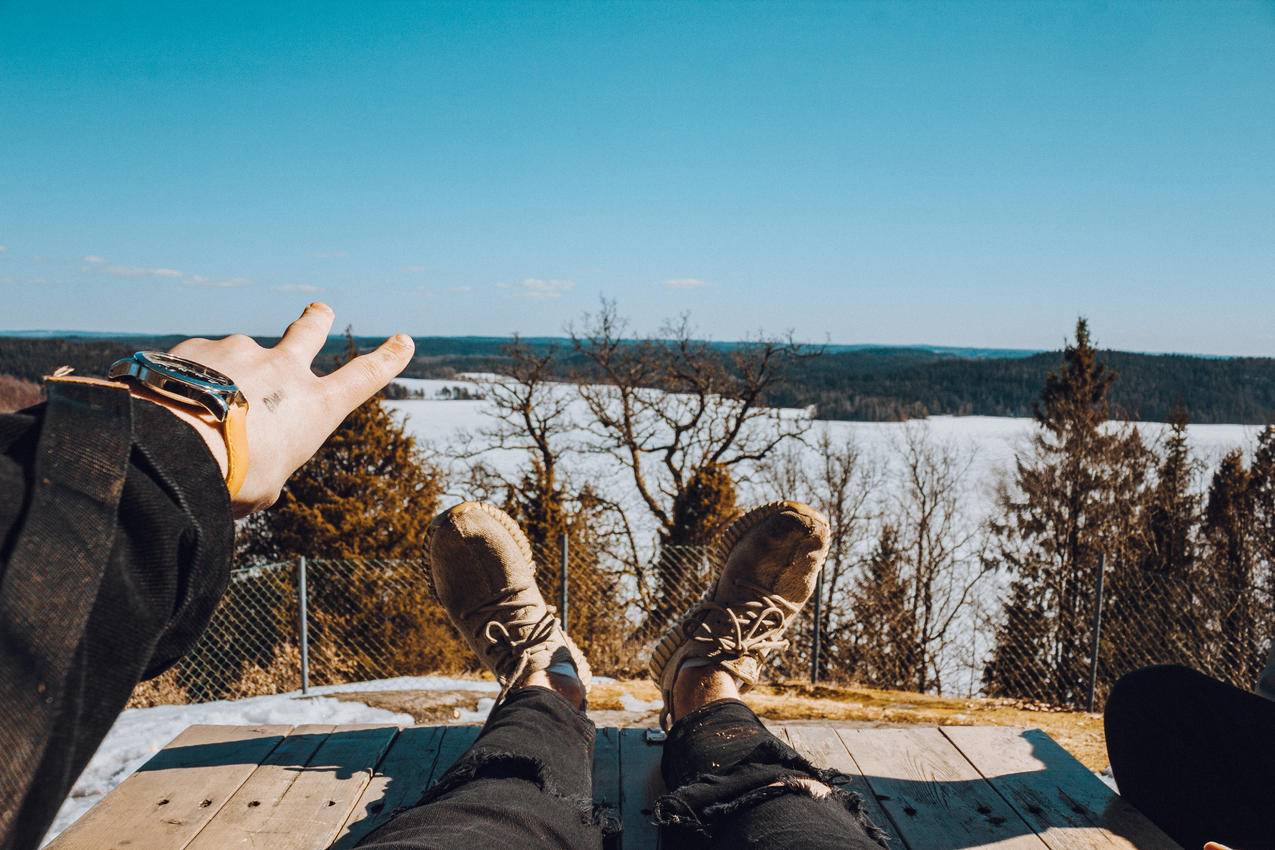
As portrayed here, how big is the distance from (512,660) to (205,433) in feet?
4.67

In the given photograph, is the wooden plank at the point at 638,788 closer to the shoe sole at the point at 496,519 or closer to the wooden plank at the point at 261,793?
the shoe sole at the point at 496,519

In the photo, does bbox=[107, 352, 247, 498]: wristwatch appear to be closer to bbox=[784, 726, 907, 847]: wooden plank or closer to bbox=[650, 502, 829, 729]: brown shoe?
bbox=[784, 726, 907, 847]: wooden plank

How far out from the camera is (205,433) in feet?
2.49

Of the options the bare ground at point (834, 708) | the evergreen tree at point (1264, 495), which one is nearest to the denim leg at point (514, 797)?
the bare ground at point (834, 708)

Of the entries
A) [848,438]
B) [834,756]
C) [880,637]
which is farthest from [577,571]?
[848,438]

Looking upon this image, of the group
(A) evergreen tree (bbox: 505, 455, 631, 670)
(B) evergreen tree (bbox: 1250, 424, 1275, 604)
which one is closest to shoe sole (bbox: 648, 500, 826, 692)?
(A) evergreen tree (bbox: 505, 455, 631, 670)

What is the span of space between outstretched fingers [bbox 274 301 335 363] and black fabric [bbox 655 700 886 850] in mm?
913

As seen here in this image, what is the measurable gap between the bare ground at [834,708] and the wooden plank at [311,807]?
4.64ft

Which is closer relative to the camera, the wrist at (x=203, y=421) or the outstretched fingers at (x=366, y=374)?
the wrist at (x=203, y=421)

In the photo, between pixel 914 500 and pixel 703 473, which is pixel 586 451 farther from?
pixel 914 500

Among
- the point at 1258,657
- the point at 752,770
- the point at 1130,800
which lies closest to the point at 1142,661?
the point at 1258,657

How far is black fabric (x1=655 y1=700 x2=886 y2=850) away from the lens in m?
1.15

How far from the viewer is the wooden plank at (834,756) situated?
166 centimetres

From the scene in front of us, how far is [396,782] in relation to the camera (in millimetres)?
1787
